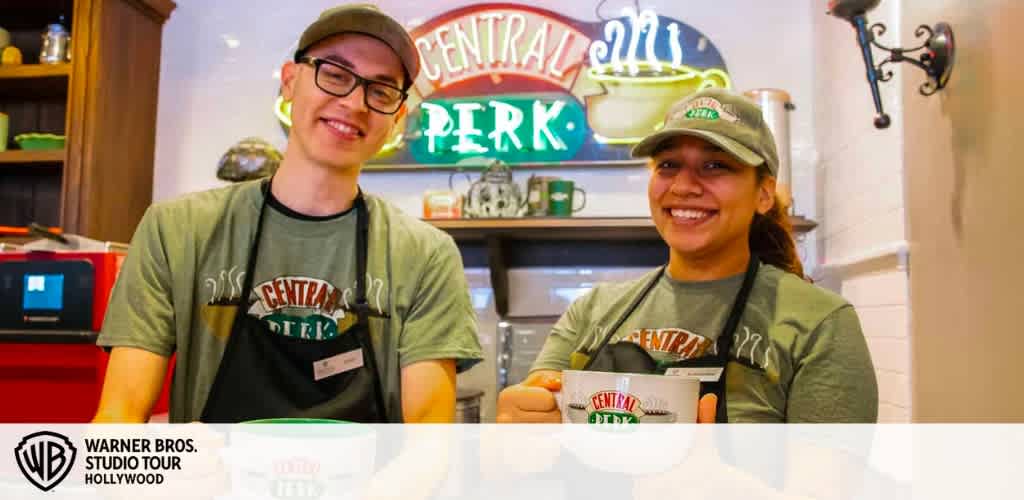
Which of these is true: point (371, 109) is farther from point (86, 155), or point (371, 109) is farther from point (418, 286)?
point (86, 155)

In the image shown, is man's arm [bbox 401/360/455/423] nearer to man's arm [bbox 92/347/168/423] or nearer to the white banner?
the white banner

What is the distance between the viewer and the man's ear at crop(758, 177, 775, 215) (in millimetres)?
1328

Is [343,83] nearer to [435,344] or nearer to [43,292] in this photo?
[435,344]

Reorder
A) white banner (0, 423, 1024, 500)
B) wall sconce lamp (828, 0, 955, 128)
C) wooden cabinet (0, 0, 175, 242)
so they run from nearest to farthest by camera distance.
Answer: white banner (0, 423, 1024, 500)
wall sconce lamp (828, 0, 955, 128)
wooden cabinet (0, 0, 175, 242)

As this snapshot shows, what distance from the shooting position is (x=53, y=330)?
2.74 metres

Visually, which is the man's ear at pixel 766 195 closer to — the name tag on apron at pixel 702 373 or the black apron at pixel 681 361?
the black apron at pixel 681 361

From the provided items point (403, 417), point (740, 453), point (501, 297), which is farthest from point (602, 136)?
point (740, 453)

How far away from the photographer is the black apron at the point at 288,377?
1.31m

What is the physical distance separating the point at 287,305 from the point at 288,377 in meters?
0.12

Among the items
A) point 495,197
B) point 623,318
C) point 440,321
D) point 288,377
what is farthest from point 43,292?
point 623,318

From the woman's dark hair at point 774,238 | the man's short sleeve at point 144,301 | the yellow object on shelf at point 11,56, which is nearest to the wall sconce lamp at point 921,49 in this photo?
the woman's dark hair at point 774,238

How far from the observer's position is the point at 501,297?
3588 millimetres

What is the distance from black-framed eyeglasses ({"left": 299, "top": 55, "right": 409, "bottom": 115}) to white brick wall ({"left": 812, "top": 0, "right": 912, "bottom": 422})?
172 centimetres

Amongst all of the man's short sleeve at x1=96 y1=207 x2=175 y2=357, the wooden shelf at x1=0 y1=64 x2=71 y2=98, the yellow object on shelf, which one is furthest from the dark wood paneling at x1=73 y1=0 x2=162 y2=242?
the man's short sleeve at x1=96 y1=207 x2=175 y2=357
